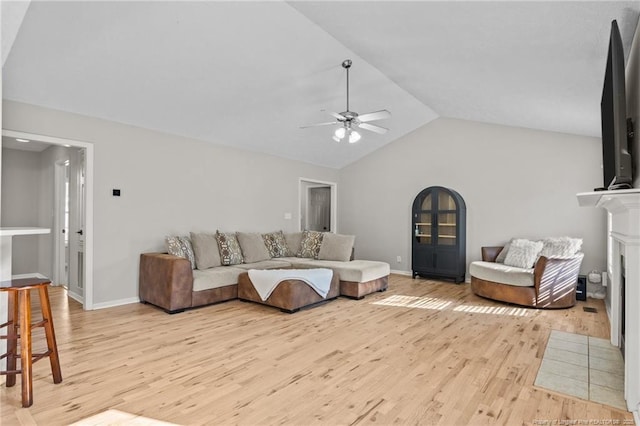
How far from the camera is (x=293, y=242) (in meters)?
6.43

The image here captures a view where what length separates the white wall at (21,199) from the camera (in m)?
6.14

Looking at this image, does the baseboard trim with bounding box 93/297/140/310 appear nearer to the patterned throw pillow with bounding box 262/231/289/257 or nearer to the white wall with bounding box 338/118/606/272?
the patterned throw pillow with bounding box 262/231/289/257

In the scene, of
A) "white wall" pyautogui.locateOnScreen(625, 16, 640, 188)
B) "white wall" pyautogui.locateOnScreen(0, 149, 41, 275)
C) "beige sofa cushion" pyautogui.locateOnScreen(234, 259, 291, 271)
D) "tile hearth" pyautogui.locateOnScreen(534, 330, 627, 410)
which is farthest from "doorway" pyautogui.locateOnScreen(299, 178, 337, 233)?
"white wall" pyautogui.locateOnScreen(625, 16, 640, 188)

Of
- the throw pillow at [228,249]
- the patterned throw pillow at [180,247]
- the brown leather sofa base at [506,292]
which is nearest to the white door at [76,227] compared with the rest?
the patterned throw pillow at [180,247]

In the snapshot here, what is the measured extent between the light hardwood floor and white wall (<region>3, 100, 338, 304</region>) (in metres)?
0.73

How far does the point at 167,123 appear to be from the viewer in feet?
15.6

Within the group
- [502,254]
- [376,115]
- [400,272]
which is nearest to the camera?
[376,115]

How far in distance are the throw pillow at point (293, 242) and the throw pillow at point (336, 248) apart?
64 centimetres

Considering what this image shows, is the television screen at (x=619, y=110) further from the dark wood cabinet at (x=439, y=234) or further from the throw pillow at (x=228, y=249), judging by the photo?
the throw pillow at (x=228, y=249)

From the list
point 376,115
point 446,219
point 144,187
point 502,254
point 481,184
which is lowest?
point 502,254

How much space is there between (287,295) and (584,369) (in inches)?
110

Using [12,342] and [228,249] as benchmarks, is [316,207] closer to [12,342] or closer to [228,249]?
[228,249]

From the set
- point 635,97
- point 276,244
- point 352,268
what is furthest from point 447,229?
point 635,97

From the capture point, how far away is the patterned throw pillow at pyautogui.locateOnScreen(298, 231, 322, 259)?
19.7 feet
